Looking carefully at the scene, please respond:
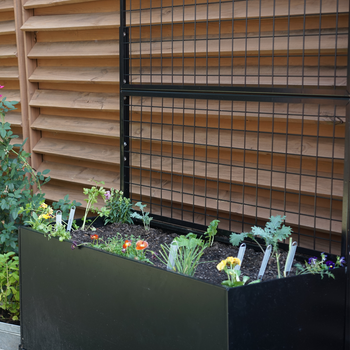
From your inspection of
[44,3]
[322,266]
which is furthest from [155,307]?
[44,3]

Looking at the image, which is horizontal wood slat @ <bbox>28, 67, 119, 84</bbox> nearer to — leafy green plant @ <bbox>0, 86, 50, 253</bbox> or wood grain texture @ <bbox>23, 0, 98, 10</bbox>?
wood grain texture @ <bbox>23, 0, 98, 10</bbox>

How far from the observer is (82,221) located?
2.55 metres

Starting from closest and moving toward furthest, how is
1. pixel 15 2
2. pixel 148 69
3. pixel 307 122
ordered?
1. pixel 307 122
2. pixel 148 69
3. pixel 15 2

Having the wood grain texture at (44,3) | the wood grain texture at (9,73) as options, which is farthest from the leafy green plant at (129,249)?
the wood grain texture at (9,73)

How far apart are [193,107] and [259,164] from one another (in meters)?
0.51

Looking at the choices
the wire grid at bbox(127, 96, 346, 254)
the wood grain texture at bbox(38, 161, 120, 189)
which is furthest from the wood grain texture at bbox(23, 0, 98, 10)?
the wood grain texture at bbox(38, 161, 120, 189)

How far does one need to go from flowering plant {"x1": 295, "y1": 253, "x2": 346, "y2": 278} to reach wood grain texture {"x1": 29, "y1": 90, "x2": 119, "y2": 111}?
174 centimetres

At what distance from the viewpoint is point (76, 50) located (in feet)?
10.8

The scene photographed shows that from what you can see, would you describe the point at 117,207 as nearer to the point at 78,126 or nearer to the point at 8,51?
the point at 78,126

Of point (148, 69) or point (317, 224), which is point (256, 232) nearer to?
point (317, 224)

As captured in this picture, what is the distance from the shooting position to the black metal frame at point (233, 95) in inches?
69.9

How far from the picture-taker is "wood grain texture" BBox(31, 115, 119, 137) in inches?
124

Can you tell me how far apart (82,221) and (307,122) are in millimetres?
1300

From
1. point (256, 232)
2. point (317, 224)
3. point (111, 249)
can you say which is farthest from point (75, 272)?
point (317, 224)
